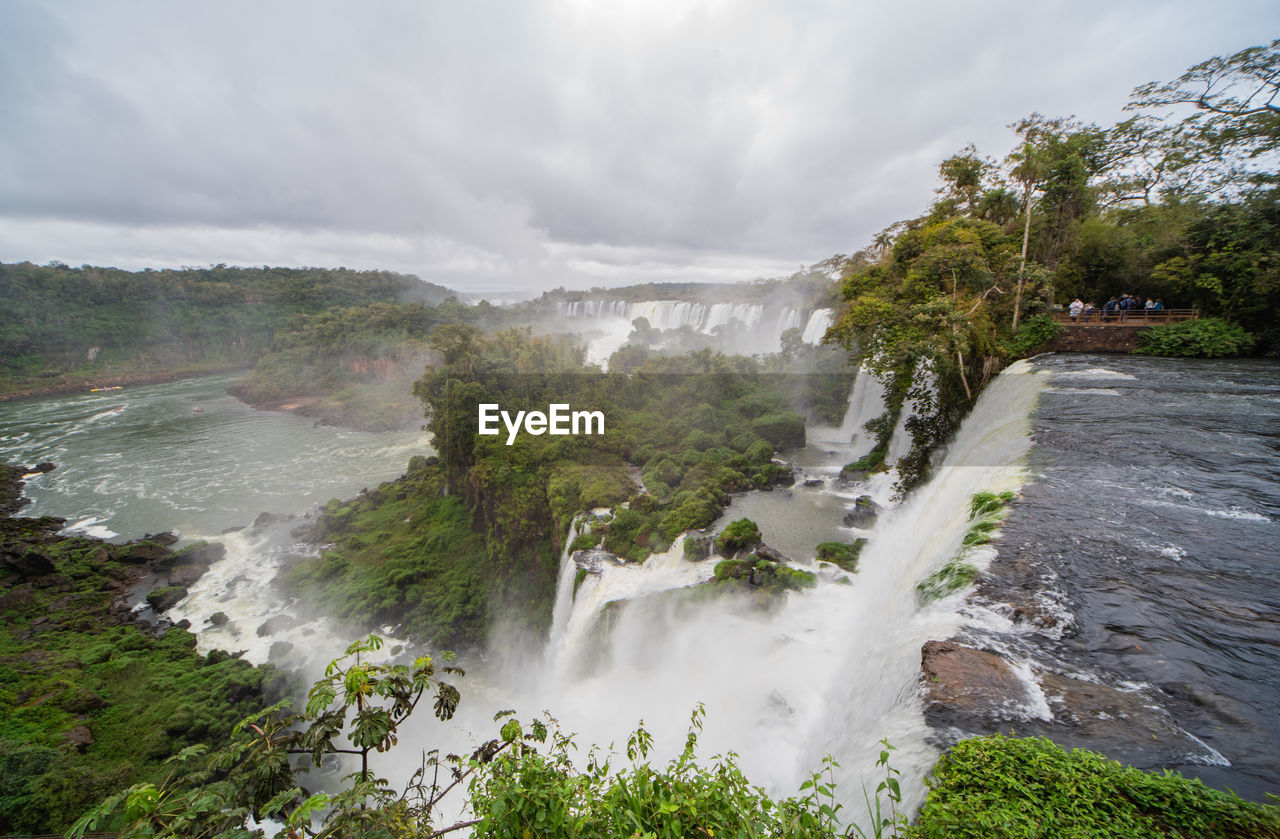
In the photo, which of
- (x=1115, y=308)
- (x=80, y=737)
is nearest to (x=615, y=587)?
(x=80, y=737)

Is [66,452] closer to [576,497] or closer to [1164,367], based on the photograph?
[576,497]

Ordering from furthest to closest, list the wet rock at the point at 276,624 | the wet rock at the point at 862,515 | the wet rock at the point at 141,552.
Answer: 1. the wet rock at the point at 141,552
2. the wet rock at the point at 276,624
3. the wet rock at the point at 862,515

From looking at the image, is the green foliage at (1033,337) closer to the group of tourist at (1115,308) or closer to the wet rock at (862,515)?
the group of tourist at (1115,308)

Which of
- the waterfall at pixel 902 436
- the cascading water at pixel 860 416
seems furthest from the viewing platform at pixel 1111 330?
the cascading water at pixel 860 416

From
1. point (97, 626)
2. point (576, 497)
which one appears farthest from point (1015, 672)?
point (97, 626)

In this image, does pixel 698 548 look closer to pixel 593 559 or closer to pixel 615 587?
pixel 615 587

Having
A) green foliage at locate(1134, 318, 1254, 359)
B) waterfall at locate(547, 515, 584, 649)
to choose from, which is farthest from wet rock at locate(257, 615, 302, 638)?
green foliage at locate(1134, 318, 1254, 359)

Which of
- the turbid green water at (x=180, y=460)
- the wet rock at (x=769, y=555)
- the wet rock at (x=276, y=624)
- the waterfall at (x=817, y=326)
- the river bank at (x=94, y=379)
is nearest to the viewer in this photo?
the wet rock at (x=769, y=555)

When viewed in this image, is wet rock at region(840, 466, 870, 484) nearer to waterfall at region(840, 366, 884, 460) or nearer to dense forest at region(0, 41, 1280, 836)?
dense forest at region(0, 41, 1280, 836)
